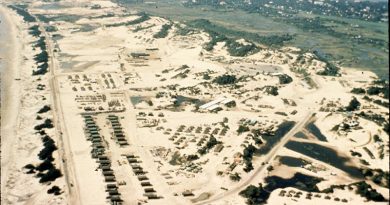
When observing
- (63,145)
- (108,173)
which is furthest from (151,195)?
(63,145)

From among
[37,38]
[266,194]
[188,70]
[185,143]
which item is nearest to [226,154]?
[185,143]

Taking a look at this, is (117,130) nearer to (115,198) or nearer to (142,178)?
(142,178)

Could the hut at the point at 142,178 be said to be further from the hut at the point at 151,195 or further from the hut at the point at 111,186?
the hut at the point at 151,195

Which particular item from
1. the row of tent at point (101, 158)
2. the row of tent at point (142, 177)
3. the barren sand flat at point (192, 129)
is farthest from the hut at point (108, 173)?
the row of tent at point (142, 177)

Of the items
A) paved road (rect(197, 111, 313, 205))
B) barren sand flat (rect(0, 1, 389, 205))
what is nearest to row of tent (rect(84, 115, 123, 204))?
barren sand flat (rect(0, 1, 389, 205))

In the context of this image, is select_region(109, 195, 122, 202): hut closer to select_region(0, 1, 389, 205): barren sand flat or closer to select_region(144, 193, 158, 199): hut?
select_region(0, 1, 389, 205): barren sand flat

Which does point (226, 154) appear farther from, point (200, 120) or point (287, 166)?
point (200, 120)
